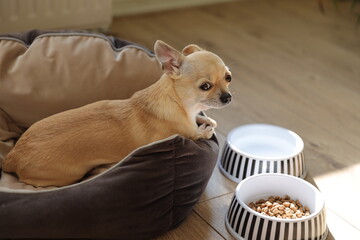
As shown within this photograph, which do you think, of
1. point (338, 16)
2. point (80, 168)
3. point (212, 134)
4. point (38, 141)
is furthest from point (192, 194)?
point (338, 16)

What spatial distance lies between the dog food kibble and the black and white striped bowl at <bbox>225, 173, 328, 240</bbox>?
3 cm

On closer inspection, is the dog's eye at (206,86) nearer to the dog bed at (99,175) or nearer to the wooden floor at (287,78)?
the dog bed at (99,175)

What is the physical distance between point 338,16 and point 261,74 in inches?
46.5

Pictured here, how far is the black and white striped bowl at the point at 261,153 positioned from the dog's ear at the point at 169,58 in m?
0.47

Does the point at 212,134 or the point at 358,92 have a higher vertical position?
the point at 212,134

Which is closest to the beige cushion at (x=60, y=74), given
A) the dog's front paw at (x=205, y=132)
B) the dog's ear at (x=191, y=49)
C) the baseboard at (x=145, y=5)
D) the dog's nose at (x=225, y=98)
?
the dog's ear at (x=191, y=49)

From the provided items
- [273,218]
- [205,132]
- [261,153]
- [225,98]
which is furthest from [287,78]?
[273,218]

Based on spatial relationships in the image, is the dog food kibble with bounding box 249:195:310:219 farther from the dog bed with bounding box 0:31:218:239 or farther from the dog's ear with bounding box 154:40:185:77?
the dog's ear with bounding box 154:40:185:77

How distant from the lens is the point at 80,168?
191cm

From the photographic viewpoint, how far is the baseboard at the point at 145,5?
372cm

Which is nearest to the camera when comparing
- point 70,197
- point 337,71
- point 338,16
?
A: point 70,197

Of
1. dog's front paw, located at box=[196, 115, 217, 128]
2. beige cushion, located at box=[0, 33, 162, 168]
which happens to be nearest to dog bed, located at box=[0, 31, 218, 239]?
beige cushion, located at box=[0, 33, 162, 168]

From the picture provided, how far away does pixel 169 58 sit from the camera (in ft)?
6.12

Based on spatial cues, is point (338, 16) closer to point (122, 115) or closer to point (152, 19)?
point (152, 19)
